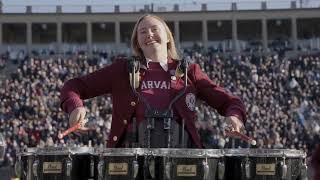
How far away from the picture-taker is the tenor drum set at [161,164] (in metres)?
4.03

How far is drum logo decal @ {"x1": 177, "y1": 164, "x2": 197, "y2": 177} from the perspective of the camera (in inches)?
159

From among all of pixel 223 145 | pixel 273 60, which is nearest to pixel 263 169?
pixel 223 145

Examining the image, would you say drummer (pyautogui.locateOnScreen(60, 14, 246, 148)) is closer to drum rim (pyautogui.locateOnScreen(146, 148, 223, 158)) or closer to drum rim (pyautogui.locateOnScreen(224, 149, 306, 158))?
drum rim (pyautogui.locateOnScreen(224, 149, 306, 158))

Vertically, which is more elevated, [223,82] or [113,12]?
[113,12]

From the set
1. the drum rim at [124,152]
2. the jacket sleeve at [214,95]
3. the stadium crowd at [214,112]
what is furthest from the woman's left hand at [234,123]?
the stadium crowd at [214,112]

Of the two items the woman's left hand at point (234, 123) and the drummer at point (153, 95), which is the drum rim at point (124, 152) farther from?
the woman's left hand at point (234, 123)

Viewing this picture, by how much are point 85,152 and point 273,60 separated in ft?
118

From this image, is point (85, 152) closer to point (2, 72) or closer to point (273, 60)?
point (273, 60)

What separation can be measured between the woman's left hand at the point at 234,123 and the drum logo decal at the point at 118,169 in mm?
703

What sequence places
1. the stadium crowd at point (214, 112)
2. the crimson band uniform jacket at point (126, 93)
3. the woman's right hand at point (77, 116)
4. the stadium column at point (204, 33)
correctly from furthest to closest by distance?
the stadium column at point (204, 33) < the stadium crowd at point (214, 112) < the crimson band uniform jacket at point (126, 93) < the woman's right hand at point (77, 116)

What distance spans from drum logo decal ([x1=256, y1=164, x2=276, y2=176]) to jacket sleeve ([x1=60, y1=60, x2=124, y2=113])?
3.67 ft

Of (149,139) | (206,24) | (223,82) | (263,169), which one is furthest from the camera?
(206,24)

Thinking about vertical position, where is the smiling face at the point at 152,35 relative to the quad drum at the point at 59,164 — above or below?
above

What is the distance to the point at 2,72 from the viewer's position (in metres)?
43.4
